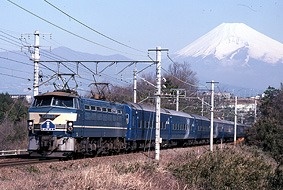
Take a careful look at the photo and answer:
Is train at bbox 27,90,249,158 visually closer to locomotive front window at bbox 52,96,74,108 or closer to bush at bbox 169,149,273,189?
locomotive front window at bbox 52,96,74,108

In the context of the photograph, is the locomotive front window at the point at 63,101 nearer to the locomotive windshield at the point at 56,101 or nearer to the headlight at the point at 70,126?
the locomotive windshield at the point at 56,101

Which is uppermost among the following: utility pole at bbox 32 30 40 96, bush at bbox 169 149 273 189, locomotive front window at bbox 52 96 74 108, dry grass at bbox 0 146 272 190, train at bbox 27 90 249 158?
utility pole at bbox 32 30 40 96

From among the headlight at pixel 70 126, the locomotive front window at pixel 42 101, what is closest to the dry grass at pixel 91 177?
the headlight at pixel 70 126

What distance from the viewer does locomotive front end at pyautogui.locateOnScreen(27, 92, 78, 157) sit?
29250 millimetres

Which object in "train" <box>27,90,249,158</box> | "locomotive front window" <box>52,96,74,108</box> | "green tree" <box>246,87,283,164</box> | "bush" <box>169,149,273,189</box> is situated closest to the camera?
"bush" <box>169,149,273,189</box>

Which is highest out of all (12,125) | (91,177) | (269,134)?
(12,125)

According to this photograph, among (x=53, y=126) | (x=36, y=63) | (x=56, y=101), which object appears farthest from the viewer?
(x=36, y=63)

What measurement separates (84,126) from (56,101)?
228 centimetres

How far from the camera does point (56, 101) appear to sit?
30000mm

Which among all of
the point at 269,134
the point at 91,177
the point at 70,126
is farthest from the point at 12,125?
the point at 91,177

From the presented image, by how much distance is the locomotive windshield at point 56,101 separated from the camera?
2995cm

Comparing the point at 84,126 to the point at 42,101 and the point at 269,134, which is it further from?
the point at 269,134

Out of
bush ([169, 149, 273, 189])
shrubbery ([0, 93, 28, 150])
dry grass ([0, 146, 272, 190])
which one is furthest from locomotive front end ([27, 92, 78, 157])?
shrubbery ([0, 93, 28, 150])

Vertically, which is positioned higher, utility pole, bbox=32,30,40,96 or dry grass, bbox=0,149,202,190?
utility pole, bbox=32,30,40,96
